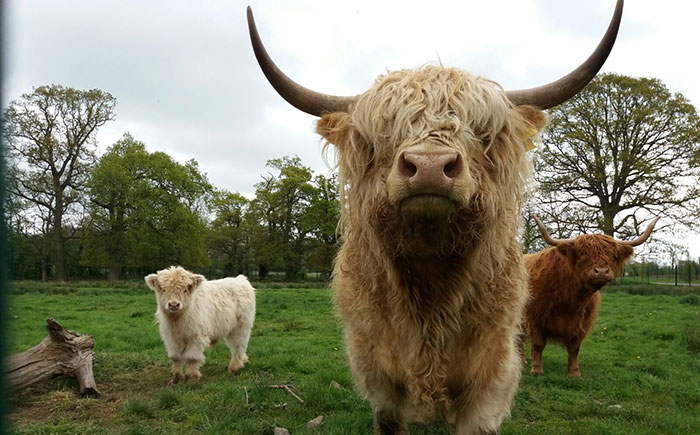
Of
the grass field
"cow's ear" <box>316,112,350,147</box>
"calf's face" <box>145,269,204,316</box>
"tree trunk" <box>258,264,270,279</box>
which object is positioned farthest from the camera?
"tree trunk" <box>258,264,270,279</box>

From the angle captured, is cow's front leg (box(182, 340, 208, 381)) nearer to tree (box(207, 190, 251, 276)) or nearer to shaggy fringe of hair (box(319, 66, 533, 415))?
shaggy fringe of hair (box(319, 66, 533, 415))

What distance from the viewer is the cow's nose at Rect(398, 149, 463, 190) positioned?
6.80ft

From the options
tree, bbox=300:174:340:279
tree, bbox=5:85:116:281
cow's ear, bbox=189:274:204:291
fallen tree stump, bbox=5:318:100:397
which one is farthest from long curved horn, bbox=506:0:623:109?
tree, bbox=300:174:340:279

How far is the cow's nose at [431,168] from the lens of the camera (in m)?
2.07

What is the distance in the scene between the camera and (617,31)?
262 centimetres

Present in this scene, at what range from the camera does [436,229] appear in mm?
2395

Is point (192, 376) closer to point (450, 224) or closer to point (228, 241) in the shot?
point (450, 224)

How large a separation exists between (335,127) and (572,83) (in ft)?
4.75

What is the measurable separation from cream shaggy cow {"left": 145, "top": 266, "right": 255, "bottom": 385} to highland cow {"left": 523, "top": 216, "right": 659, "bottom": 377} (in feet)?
14.4


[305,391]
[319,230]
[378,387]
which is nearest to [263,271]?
[319,230]

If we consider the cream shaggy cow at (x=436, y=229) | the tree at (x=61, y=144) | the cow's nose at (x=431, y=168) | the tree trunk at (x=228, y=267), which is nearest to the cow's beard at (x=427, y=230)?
the cream shaggy cow at (x=436, y=229)

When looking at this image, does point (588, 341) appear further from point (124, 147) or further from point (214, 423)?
point (124, 147)

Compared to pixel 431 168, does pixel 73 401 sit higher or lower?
lower

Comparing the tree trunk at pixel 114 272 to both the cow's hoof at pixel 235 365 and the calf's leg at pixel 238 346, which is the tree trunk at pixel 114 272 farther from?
the cow's hoof at pixel 235 365
